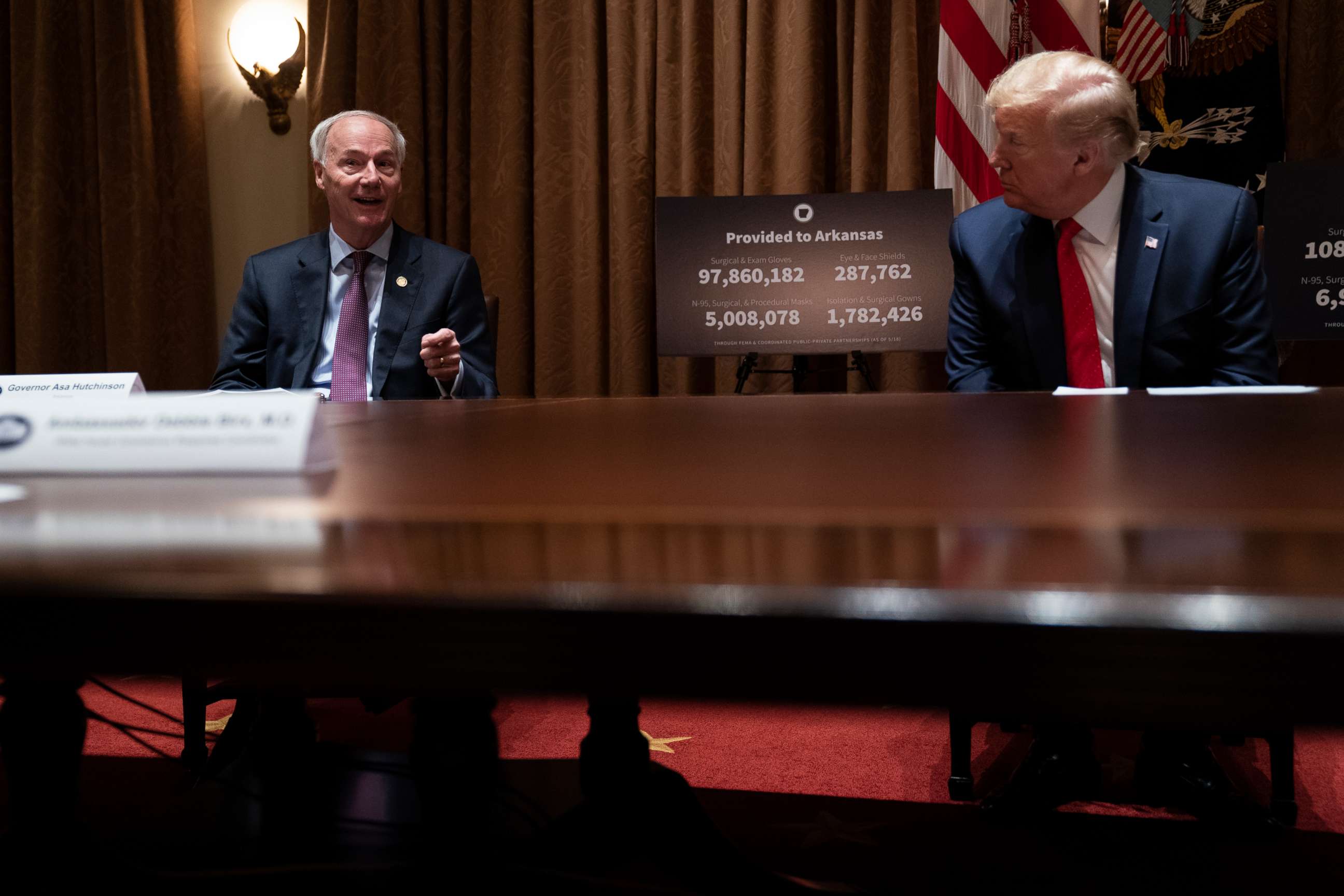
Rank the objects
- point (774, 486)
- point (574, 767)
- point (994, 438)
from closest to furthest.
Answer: point (774, 486) < point (994, 438) < point (574, 767)

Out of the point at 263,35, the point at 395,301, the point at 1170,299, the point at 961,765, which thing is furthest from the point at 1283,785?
the point at 263,35

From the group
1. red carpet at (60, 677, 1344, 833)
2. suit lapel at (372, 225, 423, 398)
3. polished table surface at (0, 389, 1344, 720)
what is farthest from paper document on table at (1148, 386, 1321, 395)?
suit lapel at (372, 225, 423, 398)

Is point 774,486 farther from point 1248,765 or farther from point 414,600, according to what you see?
point 1248,765

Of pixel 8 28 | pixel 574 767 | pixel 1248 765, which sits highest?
pixel 8 28

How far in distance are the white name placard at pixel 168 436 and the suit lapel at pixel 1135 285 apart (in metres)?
1.83

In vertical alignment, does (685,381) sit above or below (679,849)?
above

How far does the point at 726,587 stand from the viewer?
0.74 ft

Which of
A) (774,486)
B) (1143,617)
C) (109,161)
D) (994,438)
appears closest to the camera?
(1143,617)

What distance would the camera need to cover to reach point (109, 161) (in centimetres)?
422

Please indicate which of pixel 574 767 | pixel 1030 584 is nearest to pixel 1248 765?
pixel 574 767

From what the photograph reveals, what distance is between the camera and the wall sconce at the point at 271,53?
420 cm

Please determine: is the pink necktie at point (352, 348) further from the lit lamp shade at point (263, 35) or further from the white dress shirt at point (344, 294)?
the lit lamp shade at point (263, 35)

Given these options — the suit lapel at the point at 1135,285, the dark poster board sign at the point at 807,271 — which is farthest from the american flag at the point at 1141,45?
the suit lapel at the point at 1135,285

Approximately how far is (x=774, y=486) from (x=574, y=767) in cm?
74
